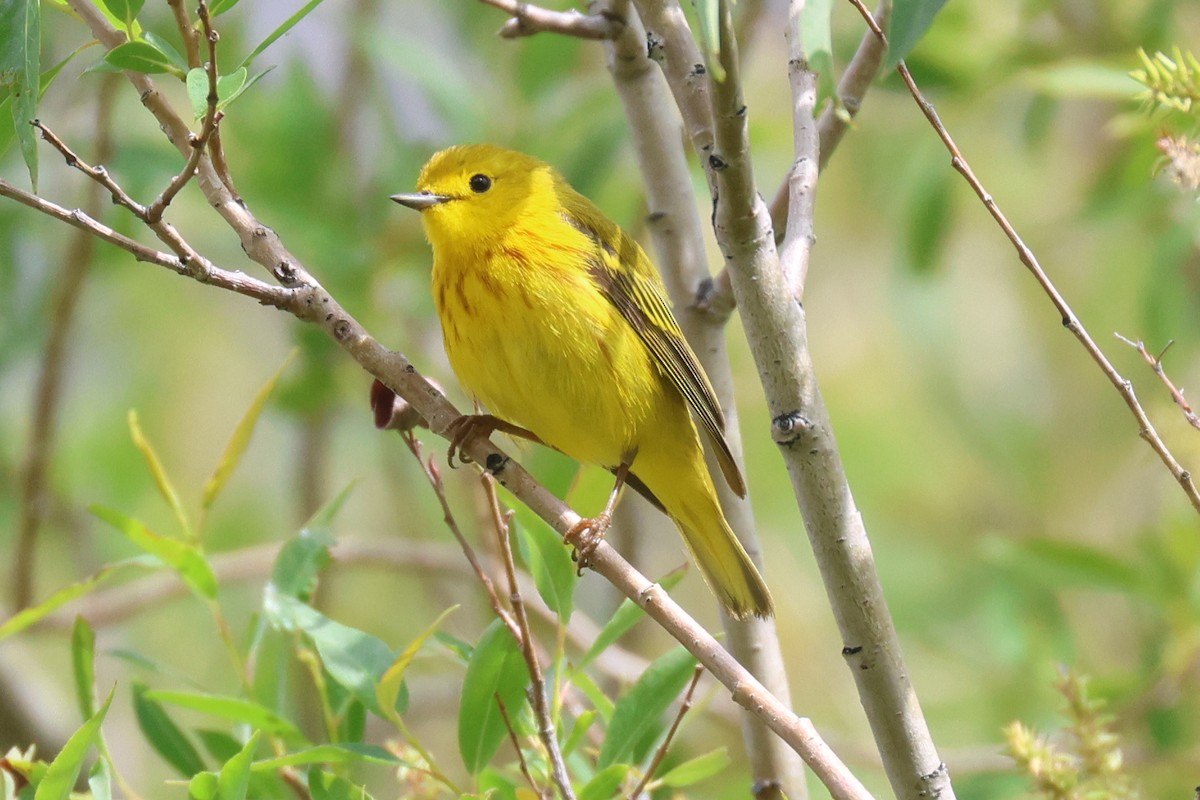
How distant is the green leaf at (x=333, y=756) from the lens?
214 centimetres

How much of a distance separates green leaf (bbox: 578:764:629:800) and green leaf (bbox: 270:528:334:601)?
0.83 m

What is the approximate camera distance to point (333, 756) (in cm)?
222

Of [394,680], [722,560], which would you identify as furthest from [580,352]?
[394,680]

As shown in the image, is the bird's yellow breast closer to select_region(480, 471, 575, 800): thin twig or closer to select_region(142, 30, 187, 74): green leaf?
select_region(480, 471, 575, 800): thin twig

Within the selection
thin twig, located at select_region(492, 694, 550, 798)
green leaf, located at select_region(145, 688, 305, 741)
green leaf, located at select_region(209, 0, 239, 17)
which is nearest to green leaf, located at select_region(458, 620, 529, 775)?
thin twig, located at select_region(492, 694, 550, 798)

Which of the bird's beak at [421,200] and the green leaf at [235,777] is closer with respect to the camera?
the green leaf at [235,777]

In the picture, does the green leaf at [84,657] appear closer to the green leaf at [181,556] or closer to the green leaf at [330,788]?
the green leaf at [181,556]

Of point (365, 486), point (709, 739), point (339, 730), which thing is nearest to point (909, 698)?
point (339, 730)

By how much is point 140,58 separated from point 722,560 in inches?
68.6

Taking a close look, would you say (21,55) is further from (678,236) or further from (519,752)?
(678,236)

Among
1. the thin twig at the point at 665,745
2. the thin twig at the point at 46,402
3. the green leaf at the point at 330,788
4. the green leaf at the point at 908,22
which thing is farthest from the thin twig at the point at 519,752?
the thin twig at the point at 46,402

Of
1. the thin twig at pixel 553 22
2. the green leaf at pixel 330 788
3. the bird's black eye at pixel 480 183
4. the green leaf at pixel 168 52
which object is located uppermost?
the bird's black eye at pixel 480 183

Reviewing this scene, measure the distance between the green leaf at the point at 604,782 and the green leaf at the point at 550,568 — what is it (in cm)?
36

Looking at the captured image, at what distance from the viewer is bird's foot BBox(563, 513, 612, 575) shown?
8.29 feet
